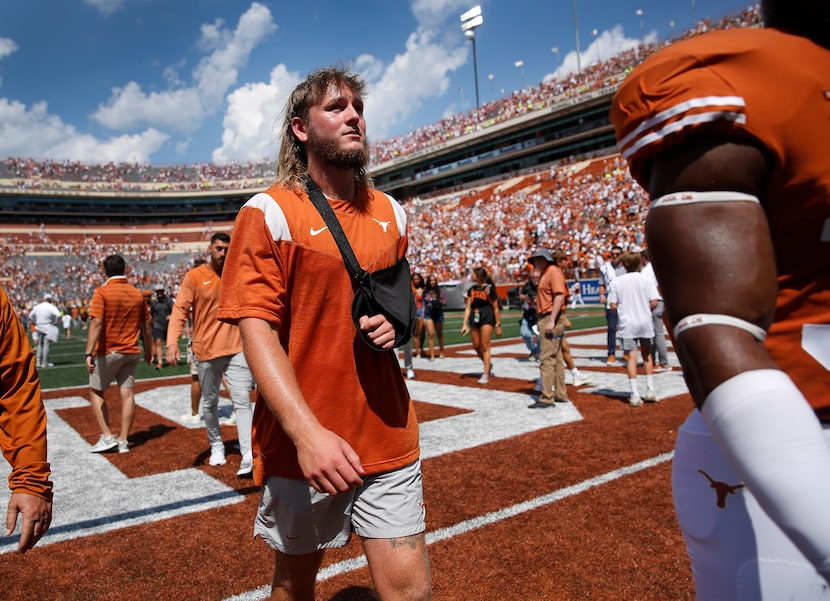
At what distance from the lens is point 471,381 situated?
9844 mm

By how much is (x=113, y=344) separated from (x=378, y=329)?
5.50 meters

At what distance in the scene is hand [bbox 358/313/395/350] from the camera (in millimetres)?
1927

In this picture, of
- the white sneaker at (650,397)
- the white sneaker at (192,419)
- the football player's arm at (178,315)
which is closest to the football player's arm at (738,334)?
the football player's arm at (178,315)

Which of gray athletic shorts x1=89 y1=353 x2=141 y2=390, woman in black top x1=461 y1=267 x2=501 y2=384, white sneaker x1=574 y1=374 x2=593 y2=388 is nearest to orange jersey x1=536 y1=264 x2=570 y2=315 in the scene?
woman in black top x1=461 y1=267 x2=501 y2=384

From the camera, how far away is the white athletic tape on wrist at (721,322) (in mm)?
851

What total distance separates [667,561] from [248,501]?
3133 mm

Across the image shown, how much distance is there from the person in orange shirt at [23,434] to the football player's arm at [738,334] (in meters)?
2.25

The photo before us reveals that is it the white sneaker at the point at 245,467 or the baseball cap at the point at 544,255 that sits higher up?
the baseball cap at the point at 544,255

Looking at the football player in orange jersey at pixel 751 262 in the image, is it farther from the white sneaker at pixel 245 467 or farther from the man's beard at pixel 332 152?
the white sneaker at pixel 245 467

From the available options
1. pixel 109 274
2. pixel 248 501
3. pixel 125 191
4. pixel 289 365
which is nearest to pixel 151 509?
pixel 248 501

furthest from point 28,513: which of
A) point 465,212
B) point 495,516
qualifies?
point 465,212

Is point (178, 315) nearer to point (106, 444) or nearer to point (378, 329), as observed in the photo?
point (106, 444)

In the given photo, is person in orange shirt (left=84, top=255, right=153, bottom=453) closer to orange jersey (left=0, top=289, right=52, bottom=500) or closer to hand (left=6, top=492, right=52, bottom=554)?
orange jersey (left=0, top=289, right=52, bottom=500)

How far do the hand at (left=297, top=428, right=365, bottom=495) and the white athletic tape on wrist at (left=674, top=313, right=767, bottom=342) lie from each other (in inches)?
39.2
